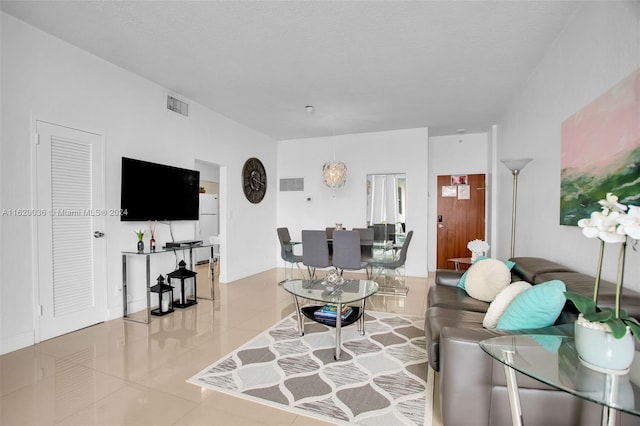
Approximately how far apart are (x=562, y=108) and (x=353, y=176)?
3.86m

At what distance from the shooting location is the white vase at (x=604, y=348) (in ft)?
3.48

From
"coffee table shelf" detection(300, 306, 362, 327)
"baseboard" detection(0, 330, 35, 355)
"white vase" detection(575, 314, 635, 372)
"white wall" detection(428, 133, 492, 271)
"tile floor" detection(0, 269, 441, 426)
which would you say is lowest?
"tile floor" detection(0, 269, 441, 426)

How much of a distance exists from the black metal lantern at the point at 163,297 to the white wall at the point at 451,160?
198 inches

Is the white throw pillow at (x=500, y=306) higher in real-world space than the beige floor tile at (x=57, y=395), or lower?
higher

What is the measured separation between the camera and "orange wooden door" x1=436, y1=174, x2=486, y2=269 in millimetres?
6074

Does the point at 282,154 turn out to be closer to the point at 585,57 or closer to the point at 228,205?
the point at 228,205

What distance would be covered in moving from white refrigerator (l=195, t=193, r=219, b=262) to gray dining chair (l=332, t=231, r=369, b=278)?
4.24m

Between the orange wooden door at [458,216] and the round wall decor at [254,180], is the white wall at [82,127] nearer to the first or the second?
the round wall decor at [254,180]

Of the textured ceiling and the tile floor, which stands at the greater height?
the textured ceiling

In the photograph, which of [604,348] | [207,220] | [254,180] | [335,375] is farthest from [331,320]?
[207,220]

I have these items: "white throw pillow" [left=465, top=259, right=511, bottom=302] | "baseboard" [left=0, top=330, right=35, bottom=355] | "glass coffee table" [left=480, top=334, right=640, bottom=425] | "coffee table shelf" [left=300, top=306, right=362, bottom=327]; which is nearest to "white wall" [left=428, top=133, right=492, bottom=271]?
"white throw pillow" [left=465, top=259, right=511, bottom=302]

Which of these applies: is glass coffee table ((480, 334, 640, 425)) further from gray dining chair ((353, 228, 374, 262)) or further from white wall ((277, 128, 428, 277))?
white wall ((277, 128, 428, 277))

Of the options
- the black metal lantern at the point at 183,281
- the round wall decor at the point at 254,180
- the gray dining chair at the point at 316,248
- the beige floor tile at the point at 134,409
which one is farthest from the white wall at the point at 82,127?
the gray dining chair at the point at 316,248

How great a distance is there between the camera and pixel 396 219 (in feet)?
19.5
